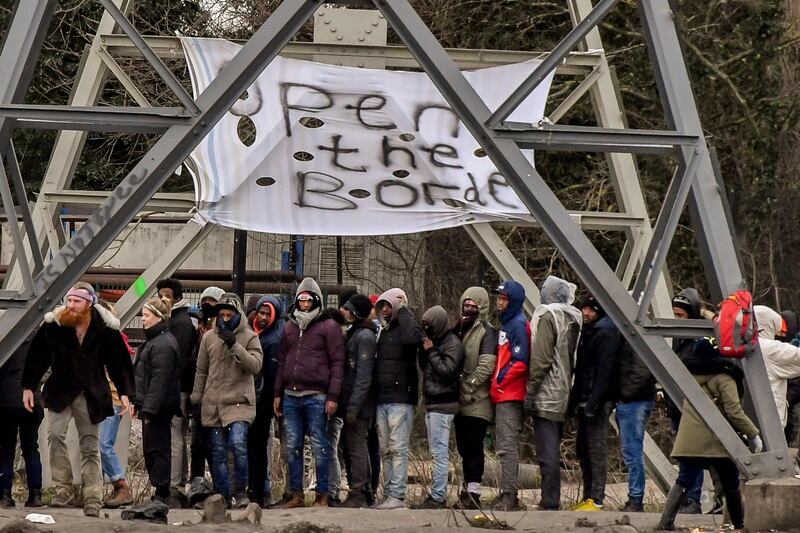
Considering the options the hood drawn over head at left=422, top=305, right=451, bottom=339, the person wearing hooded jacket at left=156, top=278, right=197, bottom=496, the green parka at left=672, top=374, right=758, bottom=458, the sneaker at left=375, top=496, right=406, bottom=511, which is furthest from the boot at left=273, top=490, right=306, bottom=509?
the green parka at left=672, top=374, right=758, bottom=458

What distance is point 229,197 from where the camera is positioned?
1402 cm

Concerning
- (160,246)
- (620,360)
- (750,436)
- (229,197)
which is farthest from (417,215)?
(160,246)

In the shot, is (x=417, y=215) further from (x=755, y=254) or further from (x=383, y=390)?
(x=755, y=254)

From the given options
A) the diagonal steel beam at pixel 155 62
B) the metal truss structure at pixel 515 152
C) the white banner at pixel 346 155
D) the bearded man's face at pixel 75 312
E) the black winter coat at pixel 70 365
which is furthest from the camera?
the white banner at pixel 346 155

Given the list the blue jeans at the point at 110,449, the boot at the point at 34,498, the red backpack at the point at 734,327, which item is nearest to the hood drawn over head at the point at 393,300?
the blue jeans at the point at 110,449

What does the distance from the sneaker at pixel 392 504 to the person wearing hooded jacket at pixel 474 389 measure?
49 centimetres

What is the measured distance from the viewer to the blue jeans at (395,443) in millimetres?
12805

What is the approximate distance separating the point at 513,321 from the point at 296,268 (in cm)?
1125

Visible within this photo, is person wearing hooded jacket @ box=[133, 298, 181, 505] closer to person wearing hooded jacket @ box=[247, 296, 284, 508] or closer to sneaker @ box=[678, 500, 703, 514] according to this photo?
person wearing hooded jacket @ box=[247, 296, 284, 508]

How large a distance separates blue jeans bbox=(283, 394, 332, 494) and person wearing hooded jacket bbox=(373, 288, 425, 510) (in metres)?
0.48

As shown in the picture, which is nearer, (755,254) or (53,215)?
(53,215)

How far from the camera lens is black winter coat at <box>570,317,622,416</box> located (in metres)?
12.5

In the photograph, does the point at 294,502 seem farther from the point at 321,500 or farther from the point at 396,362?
the point at 396,362

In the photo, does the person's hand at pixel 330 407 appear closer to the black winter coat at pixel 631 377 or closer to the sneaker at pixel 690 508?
the black winter coat at pixel 631 377
